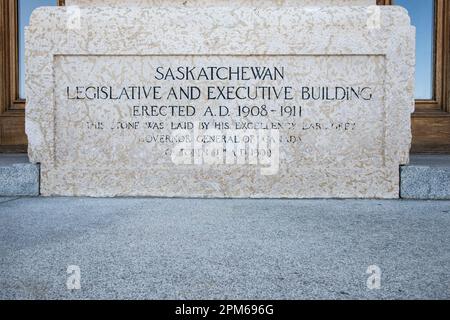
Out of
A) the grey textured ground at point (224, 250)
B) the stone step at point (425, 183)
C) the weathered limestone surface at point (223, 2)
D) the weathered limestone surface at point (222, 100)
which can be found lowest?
the grey textured ground at point (224, 250)

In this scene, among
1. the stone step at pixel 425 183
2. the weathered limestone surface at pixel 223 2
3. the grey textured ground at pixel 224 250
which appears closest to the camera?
the grey textured ground at pixel 224 250

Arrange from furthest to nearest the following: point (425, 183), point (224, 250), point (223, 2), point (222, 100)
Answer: point (223, 2)
point (222, 100)
point (425, 183)
point (224, 250)

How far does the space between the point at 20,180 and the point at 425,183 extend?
2.60 m

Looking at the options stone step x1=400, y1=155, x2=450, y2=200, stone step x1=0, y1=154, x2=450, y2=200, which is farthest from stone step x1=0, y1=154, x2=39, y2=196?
stone step x1=400, y1=155, x2=450, y2=200

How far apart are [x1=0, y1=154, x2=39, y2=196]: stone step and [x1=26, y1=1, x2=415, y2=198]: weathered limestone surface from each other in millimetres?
59

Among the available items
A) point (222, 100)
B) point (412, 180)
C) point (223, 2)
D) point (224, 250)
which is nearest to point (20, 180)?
point (222, 100)

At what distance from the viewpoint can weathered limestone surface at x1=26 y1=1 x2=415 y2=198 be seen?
2.48m

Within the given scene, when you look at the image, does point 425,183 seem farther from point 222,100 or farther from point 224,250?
point 224,250

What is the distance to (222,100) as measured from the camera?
2.55 metres

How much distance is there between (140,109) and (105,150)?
0.36 metres

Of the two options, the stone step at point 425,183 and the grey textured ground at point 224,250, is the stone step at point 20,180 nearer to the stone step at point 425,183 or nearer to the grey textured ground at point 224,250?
the grey textured ground at point 224,250

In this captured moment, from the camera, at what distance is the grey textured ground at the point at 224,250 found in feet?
3.43

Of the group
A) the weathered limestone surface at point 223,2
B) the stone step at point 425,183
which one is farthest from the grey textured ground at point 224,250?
the weathered limestone surface at point 223,2

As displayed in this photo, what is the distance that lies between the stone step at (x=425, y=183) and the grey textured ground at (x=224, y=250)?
21 cm
